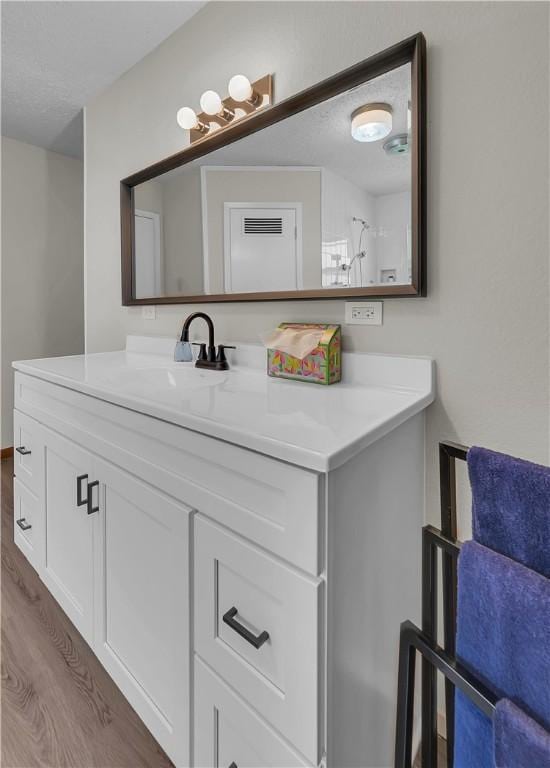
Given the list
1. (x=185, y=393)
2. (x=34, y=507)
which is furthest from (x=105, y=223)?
(x=185, y=393)

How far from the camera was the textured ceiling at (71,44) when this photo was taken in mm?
1719

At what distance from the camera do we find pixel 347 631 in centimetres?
76

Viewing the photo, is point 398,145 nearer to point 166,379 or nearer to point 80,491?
point 166,379

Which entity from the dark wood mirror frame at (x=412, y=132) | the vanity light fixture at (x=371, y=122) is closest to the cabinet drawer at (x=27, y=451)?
the dark wood mirror frame at (x=412, y=132)

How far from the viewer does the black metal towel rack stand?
0.65 m

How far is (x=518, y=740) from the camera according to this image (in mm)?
471

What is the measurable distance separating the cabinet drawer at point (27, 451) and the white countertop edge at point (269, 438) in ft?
1.89

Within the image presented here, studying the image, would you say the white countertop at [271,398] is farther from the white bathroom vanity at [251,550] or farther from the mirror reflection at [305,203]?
the mirror reflection at [305,203]

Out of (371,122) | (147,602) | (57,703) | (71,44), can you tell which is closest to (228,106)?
(371,122)

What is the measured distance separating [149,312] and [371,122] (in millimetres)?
1309

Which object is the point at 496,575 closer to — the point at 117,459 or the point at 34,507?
the point at 117,459

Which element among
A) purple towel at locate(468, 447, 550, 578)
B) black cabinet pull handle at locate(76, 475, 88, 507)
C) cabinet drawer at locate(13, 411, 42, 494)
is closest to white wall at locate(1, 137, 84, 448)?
cabinet drawer at locate(13, 411, 42, 494)

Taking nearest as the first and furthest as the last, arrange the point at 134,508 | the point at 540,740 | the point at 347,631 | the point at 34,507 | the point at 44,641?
the point at 540,740, the point at 347,631, the point at 134,508, the point at 44,641, the point at 34,507

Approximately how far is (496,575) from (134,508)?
838 millimetres
